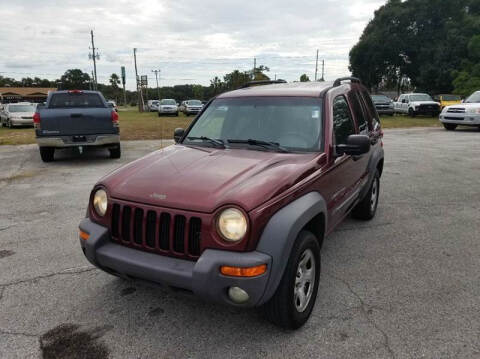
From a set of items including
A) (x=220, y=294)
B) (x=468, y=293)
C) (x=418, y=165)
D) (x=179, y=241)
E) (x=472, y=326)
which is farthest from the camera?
(x=418, y=165)

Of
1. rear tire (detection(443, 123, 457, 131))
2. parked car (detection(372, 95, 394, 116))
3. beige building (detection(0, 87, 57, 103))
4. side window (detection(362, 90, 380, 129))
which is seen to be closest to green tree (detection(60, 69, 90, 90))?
beige building (detection(0, 87, 57, 103))

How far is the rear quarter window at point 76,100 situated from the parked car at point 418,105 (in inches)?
887

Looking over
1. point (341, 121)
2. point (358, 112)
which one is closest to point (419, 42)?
point (358, 112)

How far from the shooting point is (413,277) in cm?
362

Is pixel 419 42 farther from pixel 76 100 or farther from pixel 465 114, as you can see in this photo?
pixel 76 100

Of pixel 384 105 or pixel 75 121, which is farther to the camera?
pixel 384 105

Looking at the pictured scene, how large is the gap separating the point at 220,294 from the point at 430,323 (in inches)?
65.6

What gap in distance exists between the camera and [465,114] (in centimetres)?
1642

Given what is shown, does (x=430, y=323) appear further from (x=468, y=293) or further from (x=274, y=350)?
(x=274, y=350)

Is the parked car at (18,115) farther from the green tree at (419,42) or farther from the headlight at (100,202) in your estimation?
the green tree at (419,42)

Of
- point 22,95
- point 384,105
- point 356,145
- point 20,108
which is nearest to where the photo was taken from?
point 356,145

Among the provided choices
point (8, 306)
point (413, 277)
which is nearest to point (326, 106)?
point (413, 277)

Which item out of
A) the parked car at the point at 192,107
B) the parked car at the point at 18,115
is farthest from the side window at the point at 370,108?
the parked car at the point at 192,107

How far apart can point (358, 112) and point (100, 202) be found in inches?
122
